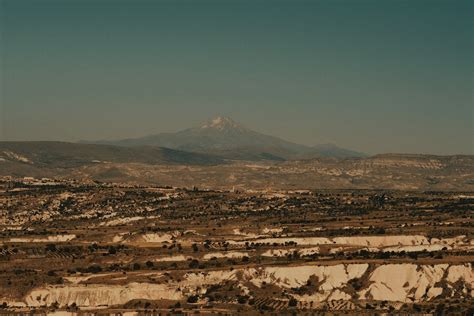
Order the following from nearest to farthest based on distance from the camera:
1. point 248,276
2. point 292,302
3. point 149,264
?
point 292,302 < point 248,276 < point 149,264

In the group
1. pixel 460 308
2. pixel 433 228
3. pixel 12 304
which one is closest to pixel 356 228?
pixel 433 228

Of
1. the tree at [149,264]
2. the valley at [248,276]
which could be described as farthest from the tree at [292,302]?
the tree at [149,264]

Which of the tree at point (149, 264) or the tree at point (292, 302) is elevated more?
the tree at point (149, 264)

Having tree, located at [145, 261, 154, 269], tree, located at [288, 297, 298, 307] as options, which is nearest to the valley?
tree, located at [288, 297, 298, 307]

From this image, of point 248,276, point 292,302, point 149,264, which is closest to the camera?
point 292,302

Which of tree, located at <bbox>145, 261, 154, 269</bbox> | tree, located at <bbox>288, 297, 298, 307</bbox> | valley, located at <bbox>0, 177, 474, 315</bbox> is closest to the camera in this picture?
tree, located at <bbox>288, 297, 298, 307</bbox>

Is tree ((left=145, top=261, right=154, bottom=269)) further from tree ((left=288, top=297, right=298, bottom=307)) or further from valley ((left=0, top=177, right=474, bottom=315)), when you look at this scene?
tree ((left=288, top=297, right=298, bottom=307))

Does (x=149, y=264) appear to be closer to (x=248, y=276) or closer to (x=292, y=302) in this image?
(x=248, y=276)

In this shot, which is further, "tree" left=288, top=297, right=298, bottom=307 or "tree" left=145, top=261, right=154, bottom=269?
"tree" left=145, top=261, right=154, bottom=269

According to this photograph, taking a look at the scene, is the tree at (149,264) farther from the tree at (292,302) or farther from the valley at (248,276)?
the tree at (292,302)

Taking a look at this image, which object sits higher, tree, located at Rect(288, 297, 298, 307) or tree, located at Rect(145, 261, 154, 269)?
tree, located at Rect(145, 261, 154, 269)

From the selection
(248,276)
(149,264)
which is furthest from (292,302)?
(149,264)

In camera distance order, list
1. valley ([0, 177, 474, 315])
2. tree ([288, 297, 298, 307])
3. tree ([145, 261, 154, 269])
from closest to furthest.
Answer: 1. tree ([288, 297, 298, 307])
2. valley ([0, 177, 474, 315])
3. tree ([145, 261, 154, 269])
